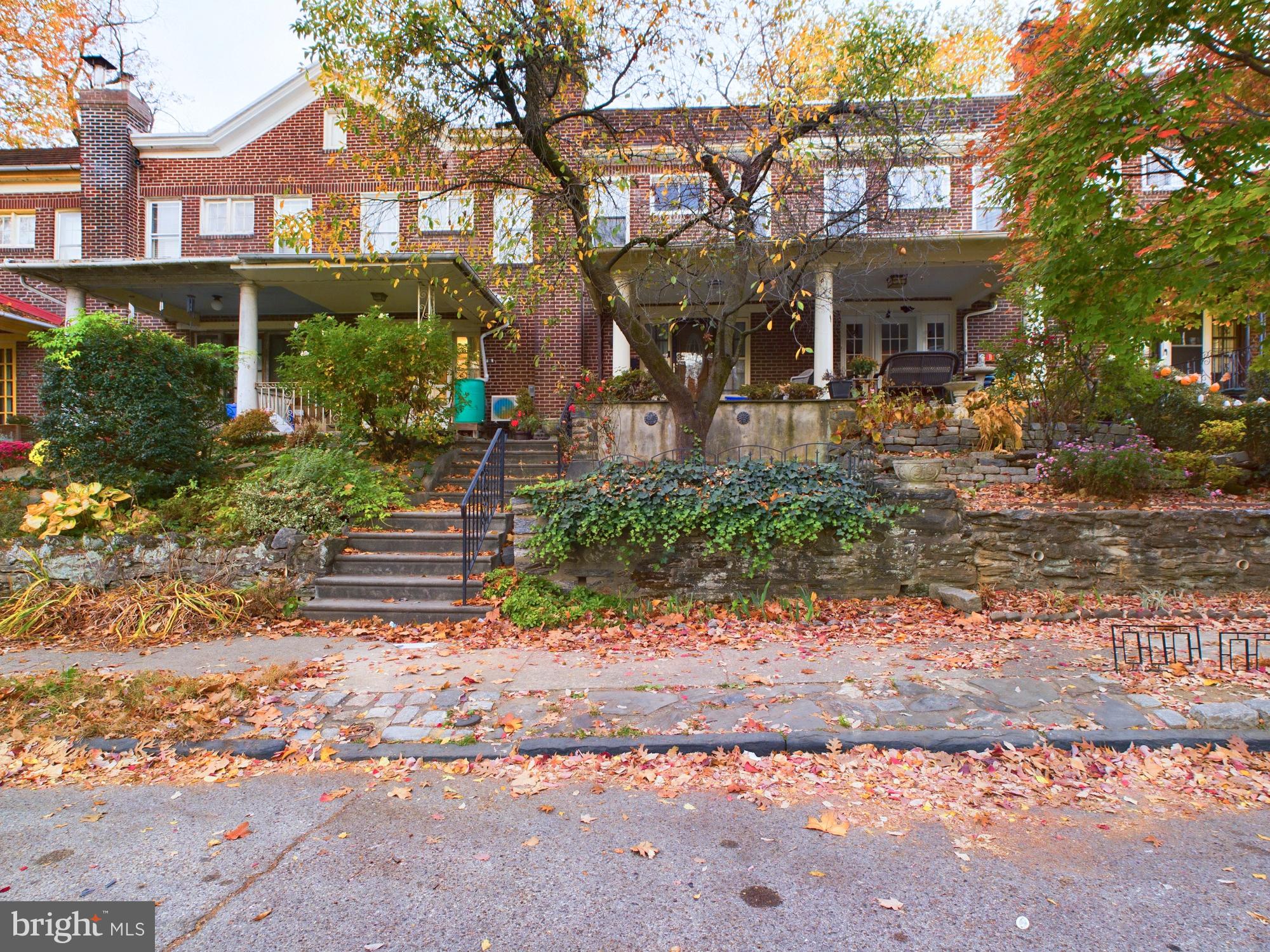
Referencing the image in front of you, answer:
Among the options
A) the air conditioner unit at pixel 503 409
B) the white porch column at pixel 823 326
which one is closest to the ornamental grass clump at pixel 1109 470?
the white porch column at pixel 823 326

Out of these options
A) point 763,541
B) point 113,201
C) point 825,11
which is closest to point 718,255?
point 825,11

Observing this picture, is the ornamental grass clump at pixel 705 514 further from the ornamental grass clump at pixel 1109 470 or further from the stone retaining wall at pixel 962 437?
the ornamental grass clump at pixel 1109 470

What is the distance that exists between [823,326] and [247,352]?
10.3m

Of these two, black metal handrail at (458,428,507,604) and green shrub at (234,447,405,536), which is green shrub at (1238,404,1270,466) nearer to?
black metal handrail at (458,428,507,604)

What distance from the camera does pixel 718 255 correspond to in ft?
30.0

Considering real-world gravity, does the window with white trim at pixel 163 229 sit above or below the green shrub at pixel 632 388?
above

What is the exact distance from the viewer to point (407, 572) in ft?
24.6

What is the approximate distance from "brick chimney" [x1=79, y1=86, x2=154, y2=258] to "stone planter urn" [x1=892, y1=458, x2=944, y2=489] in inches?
710

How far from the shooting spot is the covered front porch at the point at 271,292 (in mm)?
11852

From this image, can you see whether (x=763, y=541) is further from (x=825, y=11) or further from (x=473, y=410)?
(x=473, y=410)

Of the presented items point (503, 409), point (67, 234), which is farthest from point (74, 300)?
point (503, 409)

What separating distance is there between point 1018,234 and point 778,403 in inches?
156

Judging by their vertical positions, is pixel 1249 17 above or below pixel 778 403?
above

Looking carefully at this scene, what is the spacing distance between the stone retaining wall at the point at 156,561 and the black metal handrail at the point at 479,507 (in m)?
1.56
